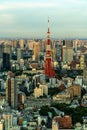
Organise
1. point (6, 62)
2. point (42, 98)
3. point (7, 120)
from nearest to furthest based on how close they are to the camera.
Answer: point (7, 120) < point (42, 98) < point (6, 62)

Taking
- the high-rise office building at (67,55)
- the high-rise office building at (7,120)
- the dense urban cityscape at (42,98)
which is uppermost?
the high-rise office building at (7,120)

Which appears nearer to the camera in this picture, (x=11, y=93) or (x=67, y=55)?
(x=11, y=93)

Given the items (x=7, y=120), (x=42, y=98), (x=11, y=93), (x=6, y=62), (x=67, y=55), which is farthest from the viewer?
(x=67, y=55)

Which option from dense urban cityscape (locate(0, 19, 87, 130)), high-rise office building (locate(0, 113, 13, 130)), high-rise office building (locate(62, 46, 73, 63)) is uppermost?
high-rise office building (locate(0, 113, 13, 130))

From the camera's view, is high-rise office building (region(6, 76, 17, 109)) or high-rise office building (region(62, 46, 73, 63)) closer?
high-rise office building (region(6, 76, 17, 109))

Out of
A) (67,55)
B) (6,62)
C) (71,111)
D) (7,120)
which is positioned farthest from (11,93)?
(67,55)

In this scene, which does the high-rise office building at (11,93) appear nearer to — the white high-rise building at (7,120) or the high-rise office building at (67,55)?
the white high-rise building at (7,120)

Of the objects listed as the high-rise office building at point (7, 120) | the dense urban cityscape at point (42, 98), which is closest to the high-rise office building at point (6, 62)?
the dense urban cityscape at point (42, 98)

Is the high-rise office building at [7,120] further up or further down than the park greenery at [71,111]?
further up

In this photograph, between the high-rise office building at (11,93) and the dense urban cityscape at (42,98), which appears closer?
the dense urban cityscape at (42,98)

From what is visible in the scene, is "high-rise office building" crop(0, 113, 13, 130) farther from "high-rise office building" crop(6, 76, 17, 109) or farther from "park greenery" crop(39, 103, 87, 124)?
"high-rise office building" crop(6, 76, 17, 109)

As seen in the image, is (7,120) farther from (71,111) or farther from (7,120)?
(71,111)

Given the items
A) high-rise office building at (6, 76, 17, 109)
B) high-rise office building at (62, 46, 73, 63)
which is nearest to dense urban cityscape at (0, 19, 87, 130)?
high-rise office building at (6, 76, 17, 109)
